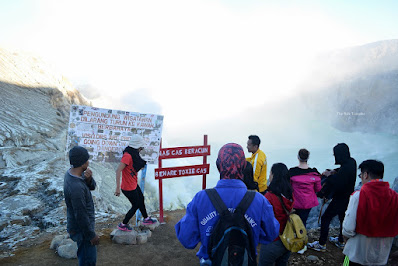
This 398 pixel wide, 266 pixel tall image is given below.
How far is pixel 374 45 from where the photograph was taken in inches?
1110

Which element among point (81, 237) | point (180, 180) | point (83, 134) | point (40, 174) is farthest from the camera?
point (180, 180)

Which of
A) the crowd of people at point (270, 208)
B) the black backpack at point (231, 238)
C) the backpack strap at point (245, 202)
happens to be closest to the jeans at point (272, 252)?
the crowd of people at point (270, 208)

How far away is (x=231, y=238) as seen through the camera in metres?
1.85

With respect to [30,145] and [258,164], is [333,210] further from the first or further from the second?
[30,145]

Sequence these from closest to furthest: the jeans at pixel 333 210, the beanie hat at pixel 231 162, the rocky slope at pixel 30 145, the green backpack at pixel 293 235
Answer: the beanie hat at pixel 231 162, the green backpack at pixel 293 235, the jeans at pixel 333 210, the rocky slope at pixel 30 145

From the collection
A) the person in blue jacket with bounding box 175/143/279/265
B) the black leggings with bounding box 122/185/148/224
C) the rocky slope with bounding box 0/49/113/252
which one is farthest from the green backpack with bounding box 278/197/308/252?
the rocky slope with bounding box 0/49/113/252

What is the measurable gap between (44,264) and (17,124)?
36.0 feet

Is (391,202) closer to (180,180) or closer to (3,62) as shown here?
(180,180)

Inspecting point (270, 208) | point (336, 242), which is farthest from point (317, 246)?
point (270, 208)

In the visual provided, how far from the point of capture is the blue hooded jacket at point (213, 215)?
78.4 inches

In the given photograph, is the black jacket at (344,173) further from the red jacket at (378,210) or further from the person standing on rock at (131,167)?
the person standing on rock at (131,167)

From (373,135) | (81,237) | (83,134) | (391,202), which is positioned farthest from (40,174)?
(373,135)

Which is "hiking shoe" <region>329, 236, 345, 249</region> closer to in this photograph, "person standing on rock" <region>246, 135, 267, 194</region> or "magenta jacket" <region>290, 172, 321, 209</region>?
"magenta jacket" <region>290, 172, 321, 209</region>

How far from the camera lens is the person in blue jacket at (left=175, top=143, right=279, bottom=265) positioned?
78.7 inches
